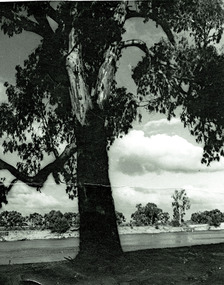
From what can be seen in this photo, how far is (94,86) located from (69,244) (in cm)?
149

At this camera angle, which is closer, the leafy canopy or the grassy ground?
the grassy ground

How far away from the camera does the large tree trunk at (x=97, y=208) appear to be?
3367 millimetres

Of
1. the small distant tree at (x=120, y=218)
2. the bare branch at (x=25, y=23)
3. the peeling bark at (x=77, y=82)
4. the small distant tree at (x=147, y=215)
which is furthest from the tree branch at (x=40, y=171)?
the bare branch at (x=25, y=23)

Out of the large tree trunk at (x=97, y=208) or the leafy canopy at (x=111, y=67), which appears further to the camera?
the leafy canopy at (x=111, y=67)

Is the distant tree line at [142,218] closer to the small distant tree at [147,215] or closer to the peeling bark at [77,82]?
the small distant tree at [147,215]

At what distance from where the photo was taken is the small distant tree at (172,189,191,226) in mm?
3295

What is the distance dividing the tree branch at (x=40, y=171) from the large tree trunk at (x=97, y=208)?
9 cm

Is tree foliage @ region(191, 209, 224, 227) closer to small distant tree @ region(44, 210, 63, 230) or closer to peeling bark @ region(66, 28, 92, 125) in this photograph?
small distant tree @ region(44, 210, 63, 230)

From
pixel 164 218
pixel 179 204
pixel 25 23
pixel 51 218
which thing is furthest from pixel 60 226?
pixel 25 23

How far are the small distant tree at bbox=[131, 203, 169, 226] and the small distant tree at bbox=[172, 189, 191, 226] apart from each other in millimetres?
85

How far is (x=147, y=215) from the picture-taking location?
3301 millimetres

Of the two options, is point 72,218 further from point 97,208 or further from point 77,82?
point 77,82

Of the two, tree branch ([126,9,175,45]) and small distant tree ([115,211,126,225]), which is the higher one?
tree branch ([126,9,175,45])

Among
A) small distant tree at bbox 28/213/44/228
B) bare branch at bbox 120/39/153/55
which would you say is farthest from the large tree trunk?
bare branch at bbox 120/39/153/55
